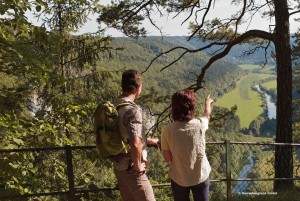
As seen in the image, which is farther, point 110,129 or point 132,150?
point 110,129

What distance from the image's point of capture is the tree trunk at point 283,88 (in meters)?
8.42

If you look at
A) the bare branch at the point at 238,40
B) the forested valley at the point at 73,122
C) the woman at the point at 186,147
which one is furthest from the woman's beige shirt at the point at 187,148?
the bare branch at the point at 238,40

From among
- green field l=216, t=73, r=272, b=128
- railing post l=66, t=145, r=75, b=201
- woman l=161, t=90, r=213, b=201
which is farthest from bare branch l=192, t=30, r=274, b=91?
green field l=216, t=73, r=272, b=128

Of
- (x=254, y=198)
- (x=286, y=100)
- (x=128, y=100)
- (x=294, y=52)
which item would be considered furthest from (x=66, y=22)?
(x=294, y=52)

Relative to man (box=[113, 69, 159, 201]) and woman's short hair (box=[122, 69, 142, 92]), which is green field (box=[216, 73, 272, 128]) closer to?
man (box=[113, 69, 159, 201])

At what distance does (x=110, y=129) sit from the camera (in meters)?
2.87

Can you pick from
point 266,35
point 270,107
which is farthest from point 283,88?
point 270,107

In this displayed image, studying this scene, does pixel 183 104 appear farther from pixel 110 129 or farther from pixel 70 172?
pixel 70 172

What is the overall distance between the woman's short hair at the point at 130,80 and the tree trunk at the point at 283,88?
6514 mm

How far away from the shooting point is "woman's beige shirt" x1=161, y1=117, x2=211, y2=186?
115 inches

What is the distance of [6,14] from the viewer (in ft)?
13.8

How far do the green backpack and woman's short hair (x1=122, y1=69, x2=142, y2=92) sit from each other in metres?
0.13

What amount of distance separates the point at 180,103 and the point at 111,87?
10848 millimetres

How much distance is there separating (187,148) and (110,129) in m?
0.67
